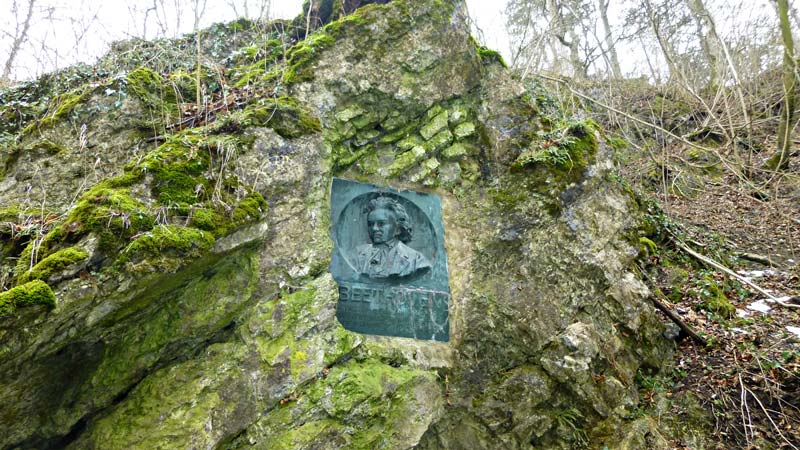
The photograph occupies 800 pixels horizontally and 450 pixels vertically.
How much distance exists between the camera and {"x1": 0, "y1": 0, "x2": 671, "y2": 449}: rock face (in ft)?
10.7

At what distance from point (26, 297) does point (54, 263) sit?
0.95ft

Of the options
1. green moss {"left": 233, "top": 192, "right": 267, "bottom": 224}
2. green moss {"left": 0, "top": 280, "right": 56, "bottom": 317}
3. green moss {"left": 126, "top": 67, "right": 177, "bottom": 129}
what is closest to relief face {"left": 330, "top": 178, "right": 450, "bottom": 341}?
green moss {"left": 233, "top": 192, "right": 267, "bottom": 224}

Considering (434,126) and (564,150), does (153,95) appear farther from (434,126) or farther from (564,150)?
(564,150)

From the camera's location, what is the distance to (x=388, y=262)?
4.58 m

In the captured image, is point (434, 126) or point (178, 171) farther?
point (434, 126)

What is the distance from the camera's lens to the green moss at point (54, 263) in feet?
9.46

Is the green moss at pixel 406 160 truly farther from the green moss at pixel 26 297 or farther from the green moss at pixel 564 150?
the green moss at pixel 26 297

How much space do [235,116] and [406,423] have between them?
314 cm

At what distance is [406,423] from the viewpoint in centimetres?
389

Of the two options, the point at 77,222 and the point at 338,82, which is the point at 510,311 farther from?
the point at 77,222

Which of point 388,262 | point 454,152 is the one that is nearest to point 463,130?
point 454,152

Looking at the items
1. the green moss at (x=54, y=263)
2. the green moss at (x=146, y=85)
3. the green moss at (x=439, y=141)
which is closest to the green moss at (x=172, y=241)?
the green moss at (x=54, y=263)

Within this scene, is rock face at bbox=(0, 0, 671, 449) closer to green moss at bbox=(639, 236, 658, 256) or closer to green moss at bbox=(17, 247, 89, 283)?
green moss at bbox=(17, 247, 89, 283)

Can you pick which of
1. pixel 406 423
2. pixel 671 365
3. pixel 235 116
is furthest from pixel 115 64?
pixel 671 365
